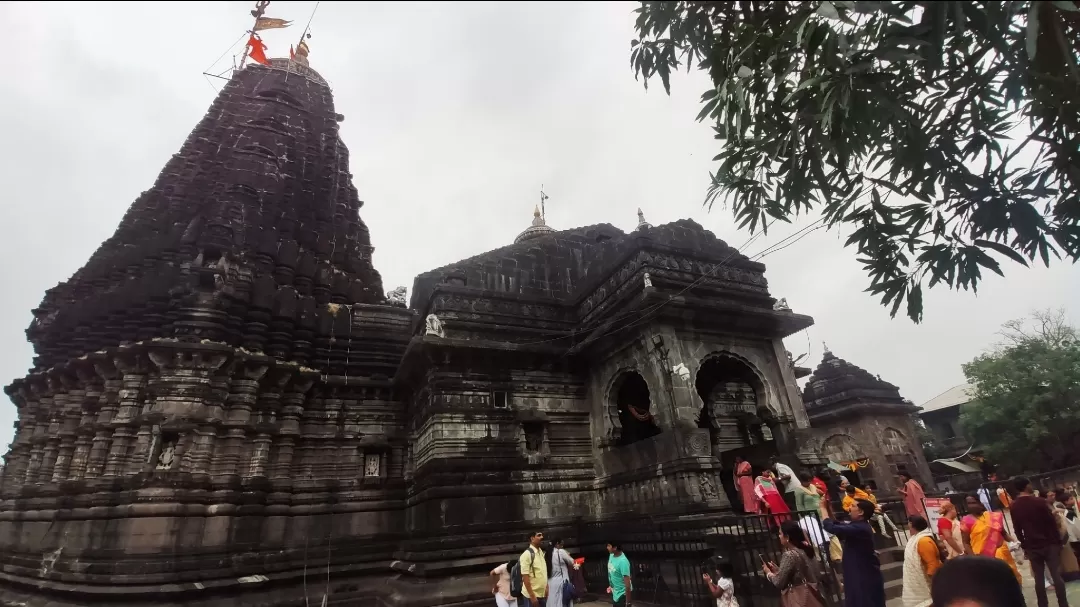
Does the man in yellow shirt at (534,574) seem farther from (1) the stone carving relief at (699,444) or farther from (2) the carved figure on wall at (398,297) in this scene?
(2) the carved figure on wall at (398,297)

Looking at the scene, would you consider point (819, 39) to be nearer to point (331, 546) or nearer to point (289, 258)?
point (331, 546)

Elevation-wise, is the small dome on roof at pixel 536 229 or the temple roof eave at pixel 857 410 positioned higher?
the small dome on roof at pixel 536 229

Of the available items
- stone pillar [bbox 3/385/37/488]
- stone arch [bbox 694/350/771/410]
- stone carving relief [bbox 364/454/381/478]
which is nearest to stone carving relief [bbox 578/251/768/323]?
stone arch [bbox 694/350/771/410]

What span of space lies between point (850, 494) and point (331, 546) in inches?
472

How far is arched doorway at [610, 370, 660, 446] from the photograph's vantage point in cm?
1305

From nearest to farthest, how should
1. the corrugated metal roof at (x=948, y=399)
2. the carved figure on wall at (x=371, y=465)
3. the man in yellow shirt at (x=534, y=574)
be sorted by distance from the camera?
the man in yellow shirt at (x=534, y=574), the carved figure on wall at (x=371, y=465), the corrugated metal roof at (x=948, y=399)

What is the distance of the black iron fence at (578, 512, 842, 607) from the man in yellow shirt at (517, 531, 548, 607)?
7.23 feet

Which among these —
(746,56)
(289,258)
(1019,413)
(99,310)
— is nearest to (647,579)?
(746,56)

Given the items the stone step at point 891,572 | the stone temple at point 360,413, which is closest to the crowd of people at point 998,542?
the stone step at point 891,572

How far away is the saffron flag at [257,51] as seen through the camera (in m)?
24.8

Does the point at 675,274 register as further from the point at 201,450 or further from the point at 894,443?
the point at 894,443

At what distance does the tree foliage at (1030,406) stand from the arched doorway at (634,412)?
24.3 m

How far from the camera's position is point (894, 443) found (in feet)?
64.1

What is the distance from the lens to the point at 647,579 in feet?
29.6
